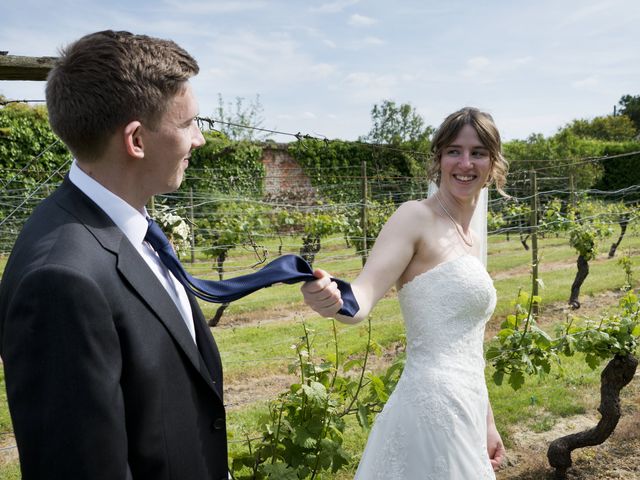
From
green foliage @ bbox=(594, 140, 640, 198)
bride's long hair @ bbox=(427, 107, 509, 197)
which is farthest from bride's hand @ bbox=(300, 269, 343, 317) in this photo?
green foliage @ bbox=(594, 140, 640, 198)

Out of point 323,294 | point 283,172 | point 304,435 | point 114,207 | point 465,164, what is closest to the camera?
point 114,207

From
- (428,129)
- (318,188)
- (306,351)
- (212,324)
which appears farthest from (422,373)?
(428,129)

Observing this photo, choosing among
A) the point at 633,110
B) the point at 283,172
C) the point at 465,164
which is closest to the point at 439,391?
the point at 465,164

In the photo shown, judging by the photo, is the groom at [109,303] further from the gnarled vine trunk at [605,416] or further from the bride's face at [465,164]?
the gnarled vine trunk at [605,416]

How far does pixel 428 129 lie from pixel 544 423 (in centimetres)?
2114

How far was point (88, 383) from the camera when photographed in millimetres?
973

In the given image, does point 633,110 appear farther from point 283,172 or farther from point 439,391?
point 439,391

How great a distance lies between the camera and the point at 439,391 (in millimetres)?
2102

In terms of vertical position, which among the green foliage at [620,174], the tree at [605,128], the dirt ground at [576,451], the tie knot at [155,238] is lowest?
the dirt ground at [576,451]

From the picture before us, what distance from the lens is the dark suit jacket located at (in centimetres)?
96

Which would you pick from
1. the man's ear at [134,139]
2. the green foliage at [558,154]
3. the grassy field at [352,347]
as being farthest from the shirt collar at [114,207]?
the green foliage at [558,154]

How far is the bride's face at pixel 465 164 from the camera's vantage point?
88.9 inches

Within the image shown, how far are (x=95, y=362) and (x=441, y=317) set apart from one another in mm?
1451

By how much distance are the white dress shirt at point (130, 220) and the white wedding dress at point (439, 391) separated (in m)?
1.04
